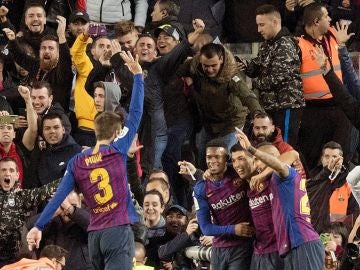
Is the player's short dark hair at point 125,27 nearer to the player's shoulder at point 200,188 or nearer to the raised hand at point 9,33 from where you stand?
the raised hand at point 9,33

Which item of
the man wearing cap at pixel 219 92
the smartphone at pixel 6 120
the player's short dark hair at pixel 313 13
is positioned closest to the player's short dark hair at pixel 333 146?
the man wearing cap at pixel 219 92

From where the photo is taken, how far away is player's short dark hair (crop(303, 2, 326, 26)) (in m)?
15.9

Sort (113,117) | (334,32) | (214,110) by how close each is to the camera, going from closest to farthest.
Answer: (113,117) < (214,110) < (334,32)

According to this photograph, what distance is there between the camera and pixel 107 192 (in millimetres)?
12164

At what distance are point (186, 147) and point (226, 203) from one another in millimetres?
3412

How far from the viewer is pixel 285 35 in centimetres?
1576

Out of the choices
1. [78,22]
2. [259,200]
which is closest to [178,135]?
[78,22]

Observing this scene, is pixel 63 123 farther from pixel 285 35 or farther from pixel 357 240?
pixel 357 240

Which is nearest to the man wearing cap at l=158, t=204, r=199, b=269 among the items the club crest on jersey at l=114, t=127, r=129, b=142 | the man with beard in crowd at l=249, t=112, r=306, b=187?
the man with beard in crowd at l=249, t=112, r=306, b=187

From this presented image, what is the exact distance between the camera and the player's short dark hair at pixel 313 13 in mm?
15928

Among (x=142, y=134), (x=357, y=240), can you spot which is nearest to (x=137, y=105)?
(x=357, y=240)

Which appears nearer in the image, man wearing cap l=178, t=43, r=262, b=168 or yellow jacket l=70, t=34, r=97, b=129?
man wearing cap l=178, t=43, r=262, b=168

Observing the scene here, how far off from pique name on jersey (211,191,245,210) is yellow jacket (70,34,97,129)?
3388 millimetres

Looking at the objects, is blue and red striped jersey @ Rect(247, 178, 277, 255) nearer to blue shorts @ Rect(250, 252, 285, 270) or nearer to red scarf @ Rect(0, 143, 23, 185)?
blue shorts @ Rect(250, 252, 285, 270)
